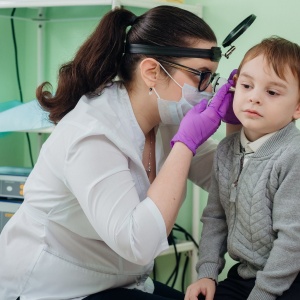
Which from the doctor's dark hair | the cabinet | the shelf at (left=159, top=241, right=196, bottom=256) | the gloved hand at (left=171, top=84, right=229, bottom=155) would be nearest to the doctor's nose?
the gloved hand at (left=171, top=84, right=229, bottom=155)

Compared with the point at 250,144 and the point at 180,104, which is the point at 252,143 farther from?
the point at 180,104

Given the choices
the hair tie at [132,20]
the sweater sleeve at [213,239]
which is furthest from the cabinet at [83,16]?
the sweater sleeve at [213,239]

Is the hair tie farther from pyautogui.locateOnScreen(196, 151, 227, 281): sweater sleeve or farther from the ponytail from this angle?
pyautogui.locateOnScreen(196, 151, 227, 281): sweater sleeve

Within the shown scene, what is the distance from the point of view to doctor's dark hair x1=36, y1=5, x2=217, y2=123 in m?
1.32

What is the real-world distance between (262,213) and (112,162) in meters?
0.37

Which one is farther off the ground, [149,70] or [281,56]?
[281,56]

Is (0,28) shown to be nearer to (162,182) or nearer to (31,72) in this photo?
(31,72)

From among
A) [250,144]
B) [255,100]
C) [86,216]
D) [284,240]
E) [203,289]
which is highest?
[255,100]

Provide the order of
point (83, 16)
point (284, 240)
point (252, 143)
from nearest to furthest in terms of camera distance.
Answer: point (284, 240), point (252, 143), point (83, 16)

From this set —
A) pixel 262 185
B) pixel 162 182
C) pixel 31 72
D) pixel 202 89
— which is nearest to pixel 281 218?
pixel 262 185

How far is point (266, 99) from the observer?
1.15 m

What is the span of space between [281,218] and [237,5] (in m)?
1.18

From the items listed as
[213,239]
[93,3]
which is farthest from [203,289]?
[93,3]

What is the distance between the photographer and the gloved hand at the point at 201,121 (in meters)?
1.24
